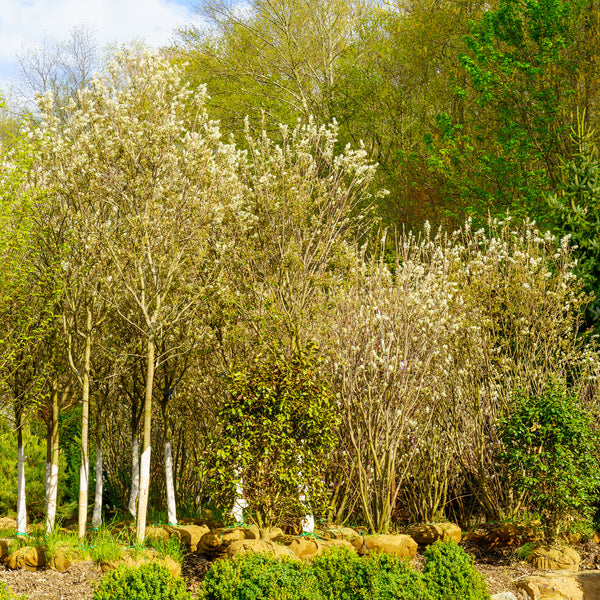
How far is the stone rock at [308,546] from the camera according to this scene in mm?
6359

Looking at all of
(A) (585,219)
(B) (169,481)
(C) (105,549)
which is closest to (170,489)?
(B) (169,481)

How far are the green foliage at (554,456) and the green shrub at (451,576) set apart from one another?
203cm

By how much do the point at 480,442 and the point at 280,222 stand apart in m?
3.69

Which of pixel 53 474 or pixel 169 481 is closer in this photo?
pixel 53 474

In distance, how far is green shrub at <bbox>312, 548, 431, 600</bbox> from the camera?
4672 millimetres

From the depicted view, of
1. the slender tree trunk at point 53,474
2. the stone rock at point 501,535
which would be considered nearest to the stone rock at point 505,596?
the stone rock at point 501,535

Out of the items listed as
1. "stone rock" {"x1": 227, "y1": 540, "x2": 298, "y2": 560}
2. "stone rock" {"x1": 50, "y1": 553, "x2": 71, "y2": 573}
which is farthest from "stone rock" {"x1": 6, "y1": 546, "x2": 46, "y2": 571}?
"stone rock" {"x1": 227, "y1": 540, "x2": 298, "y2": 560}

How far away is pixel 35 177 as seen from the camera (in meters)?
8.07

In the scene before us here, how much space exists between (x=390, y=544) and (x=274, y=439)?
5.37 feet

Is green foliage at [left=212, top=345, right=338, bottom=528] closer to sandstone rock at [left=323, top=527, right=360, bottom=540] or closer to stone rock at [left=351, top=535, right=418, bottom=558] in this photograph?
sandstone rock at [left=323, top=527, right=360, bottom=540]

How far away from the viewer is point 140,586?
4508mm

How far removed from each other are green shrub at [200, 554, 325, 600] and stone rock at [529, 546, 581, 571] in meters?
3.25

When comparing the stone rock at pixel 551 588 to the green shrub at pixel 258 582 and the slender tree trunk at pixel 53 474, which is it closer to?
the green shrub at pixel 258 582

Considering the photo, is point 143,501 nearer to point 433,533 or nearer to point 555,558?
point 433,533
